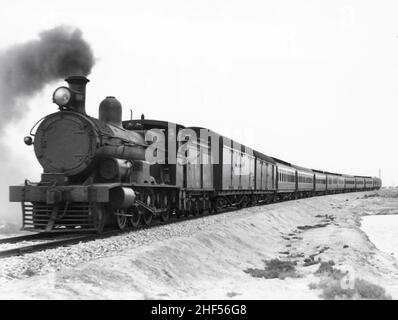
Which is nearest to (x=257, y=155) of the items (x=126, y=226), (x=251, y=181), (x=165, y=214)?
(x=251, y=181)

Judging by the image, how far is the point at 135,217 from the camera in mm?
12805

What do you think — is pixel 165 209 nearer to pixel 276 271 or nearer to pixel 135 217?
pixel 135 217

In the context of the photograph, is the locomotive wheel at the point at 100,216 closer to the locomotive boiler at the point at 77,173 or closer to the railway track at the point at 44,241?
the locomotive boiler at the point at 77,173

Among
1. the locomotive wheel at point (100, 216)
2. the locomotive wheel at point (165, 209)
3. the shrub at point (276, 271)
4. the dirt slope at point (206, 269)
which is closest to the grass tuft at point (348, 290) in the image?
the dirt slope at point (206, 269)

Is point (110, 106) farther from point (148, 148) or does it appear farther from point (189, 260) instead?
point (189, 260)

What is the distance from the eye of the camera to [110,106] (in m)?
12.5

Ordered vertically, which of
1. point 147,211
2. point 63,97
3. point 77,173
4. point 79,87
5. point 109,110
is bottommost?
point 147,211

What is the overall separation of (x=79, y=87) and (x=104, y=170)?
2.20m

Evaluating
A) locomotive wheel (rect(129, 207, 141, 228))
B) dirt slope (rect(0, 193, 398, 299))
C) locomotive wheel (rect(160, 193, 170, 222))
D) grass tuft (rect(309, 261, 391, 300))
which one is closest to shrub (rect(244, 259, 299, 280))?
dirt slope (rect(0, 193, 398, 299))

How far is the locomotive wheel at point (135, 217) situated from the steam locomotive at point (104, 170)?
0.09 feet

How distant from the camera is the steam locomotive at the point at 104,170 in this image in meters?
10.9

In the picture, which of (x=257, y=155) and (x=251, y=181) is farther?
(x=257, y=155)

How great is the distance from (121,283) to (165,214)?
7.95 metres

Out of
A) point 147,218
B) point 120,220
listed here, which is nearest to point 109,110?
point 120,220
